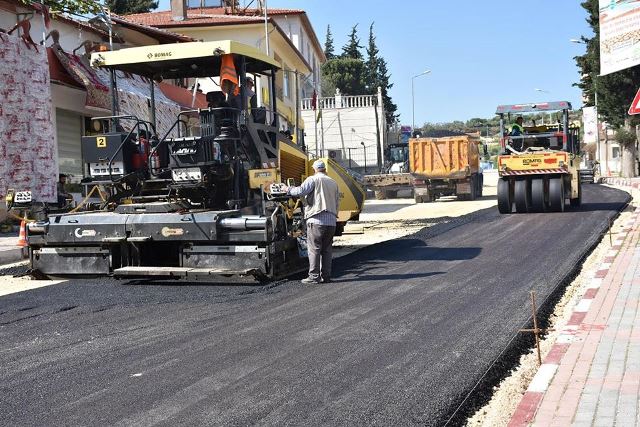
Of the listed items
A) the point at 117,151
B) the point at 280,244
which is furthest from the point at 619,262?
the point at 117,151

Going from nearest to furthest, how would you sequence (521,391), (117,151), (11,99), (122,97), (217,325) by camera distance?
(521,391)
(217,325)
(117,151)
(122,97)
(11,99)

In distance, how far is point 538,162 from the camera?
797 inches

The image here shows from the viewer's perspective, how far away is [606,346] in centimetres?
608

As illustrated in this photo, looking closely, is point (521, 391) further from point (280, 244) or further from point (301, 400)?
point (280, 244)

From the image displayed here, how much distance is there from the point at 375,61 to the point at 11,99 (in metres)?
96.1

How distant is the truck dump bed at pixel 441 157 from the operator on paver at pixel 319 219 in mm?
21122

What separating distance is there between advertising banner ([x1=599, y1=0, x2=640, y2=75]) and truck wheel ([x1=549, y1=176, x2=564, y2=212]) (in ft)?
9.43

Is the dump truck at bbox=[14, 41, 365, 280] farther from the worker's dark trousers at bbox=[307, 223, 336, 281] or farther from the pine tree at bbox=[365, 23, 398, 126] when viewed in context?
the pine tree at bbox=[365, 23, 398, 126]

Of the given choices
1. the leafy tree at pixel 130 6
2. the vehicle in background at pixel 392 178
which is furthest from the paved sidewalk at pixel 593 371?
the leafy tree at pixel 130 6

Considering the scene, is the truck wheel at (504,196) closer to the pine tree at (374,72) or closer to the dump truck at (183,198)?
the dump truck at (183,198)

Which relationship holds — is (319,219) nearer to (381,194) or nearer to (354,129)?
(381,194)

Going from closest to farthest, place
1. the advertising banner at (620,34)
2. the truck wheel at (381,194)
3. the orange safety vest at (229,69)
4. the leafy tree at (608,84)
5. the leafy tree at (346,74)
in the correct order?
the orange safety vest at (229,69), the advertising banner at (620,34), the truck wheel at (381,194), the leafy tree at (608,84), the leafy tree at (346,74)

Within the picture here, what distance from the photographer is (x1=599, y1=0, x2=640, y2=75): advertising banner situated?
17.8 meters

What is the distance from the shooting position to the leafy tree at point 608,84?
4125 cm
